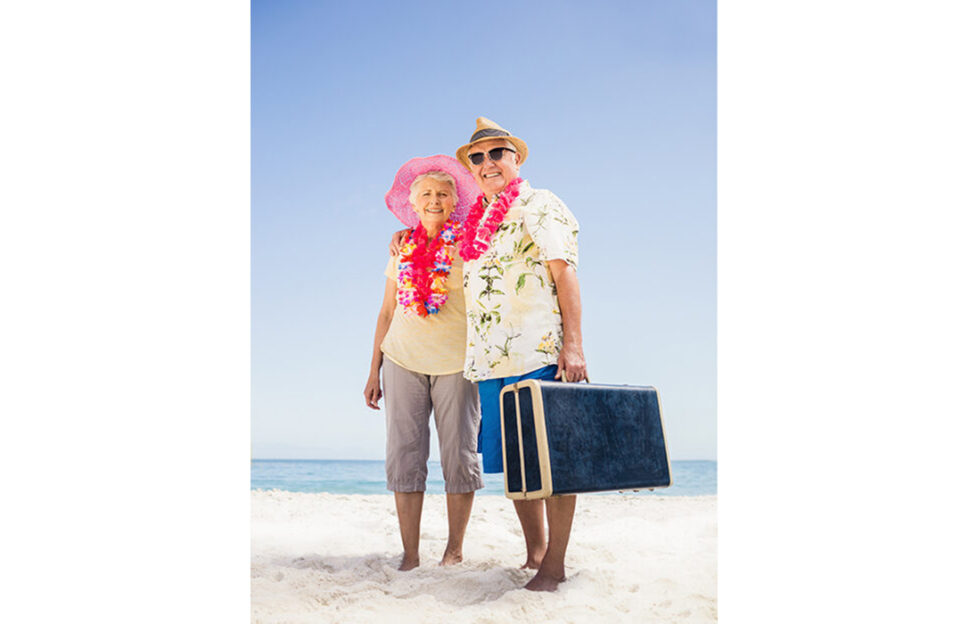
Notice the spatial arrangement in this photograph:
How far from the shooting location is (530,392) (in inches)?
78.2

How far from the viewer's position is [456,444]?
2.55m

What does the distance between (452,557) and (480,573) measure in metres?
0.23

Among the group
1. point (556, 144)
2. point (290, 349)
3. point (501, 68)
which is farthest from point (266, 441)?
point (501, 68)

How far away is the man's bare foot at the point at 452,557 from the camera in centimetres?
257

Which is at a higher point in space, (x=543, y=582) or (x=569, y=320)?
(x=569, y=320)

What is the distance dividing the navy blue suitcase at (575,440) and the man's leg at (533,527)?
15.9 inches

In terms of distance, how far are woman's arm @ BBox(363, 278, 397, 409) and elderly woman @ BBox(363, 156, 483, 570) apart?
80 millimetres

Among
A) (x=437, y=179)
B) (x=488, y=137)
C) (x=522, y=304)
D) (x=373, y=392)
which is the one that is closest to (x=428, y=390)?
(x=373, y=392)

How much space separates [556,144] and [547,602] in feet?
15.0

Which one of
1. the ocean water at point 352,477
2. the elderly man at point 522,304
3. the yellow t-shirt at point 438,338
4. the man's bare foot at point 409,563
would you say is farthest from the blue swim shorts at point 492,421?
the ocean water at point 352,477

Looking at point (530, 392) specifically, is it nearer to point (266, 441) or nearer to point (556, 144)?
point (556, 144)

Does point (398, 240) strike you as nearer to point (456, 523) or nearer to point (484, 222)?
point (484, 222)

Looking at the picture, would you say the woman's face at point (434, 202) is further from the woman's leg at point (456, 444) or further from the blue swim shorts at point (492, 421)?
the blue swim shorts at point (492, 421)
